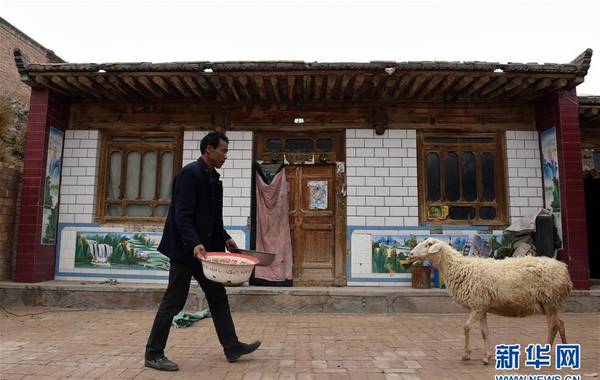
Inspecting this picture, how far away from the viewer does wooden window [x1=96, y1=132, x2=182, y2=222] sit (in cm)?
823

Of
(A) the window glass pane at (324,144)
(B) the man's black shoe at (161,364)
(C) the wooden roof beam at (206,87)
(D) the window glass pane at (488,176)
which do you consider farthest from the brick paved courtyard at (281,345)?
(C) the wooden roof beam at (206,87)

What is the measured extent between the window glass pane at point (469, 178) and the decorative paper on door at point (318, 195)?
2761 mm

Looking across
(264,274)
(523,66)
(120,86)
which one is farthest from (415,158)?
(120,86)

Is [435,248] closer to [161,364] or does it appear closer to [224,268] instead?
[224,268]

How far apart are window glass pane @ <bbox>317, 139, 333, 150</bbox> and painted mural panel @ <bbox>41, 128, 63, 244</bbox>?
205 inches

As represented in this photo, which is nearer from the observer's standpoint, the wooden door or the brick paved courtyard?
the brick paved courtyard

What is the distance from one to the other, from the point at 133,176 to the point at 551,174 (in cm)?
816

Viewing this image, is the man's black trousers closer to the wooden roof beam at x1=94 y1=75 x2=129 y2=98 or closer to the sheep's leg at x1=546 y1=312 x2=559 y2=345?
the sheep's leg at x1=546 y1=312 x2=559 y2=345

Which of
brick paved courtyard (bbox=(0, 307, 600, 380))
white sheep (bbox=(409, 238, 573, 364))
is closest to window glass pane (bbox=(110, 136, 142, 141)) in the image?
brick paved courtyard (bbox=(0, 307, 600, 380))

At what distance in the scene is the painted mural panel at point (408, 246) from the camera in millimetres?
7738

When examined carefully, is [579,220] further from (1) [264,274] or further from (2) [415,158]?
(1) [264,274]

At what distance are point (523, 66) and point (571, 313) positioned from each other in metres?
4.25

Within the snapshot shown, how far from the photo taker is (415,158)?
8.04m

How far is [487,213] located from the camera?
26.2 ft
